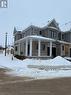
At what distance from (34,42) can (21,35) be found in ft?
32.7

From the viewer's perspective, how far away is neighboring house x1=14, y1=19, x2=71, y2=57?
40.6m

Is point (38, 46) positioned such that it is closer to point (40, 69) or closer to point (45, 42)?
point (45, 42)

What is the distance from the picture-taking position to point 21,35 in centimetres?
5053

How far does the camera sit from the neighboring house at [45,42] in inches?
1597

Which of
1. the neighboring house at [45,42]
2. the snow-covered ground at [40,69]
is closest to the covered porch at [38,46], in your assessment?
the neighboring house at [45,42]

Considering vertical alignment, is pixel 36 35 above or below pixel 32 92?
above

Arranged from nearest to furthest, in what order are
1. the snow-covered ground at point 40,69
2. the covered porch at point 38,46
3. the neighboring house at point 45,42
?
the snow-covered ground at point 40,69 → the covered porch at point 38,46 → the neighboring house at point 45,42

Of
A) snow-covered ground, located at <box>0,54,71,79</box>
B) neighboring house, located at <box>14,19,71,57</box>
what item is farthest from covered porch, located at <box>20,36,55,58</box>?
snow-covered ground, located at <box>0,54,71,79</box>

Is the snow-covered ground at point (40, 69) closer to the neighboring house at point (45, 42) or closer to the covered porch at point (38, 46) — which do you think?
the covered porch at point (38, 46)

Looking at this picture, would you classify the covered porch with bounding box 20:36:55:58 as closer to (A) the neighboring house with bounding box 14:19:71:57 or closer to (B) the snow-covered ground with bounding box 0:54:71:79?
(A) the neighboring house with bounding box 14:19:71:57

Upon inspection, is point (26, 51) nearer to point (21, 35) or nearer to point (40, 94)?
point (21, 35)

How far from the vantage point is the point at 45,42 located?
140 ft

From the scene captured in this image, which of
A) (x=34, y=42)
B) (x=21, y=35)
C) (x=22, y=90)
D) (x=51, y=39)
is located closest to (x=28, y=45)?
(x=34, y=42)

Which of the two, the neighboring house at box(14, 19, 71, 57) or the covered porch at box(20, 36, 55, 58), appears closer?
the covered porch at box(20, 36, 55, 58)
